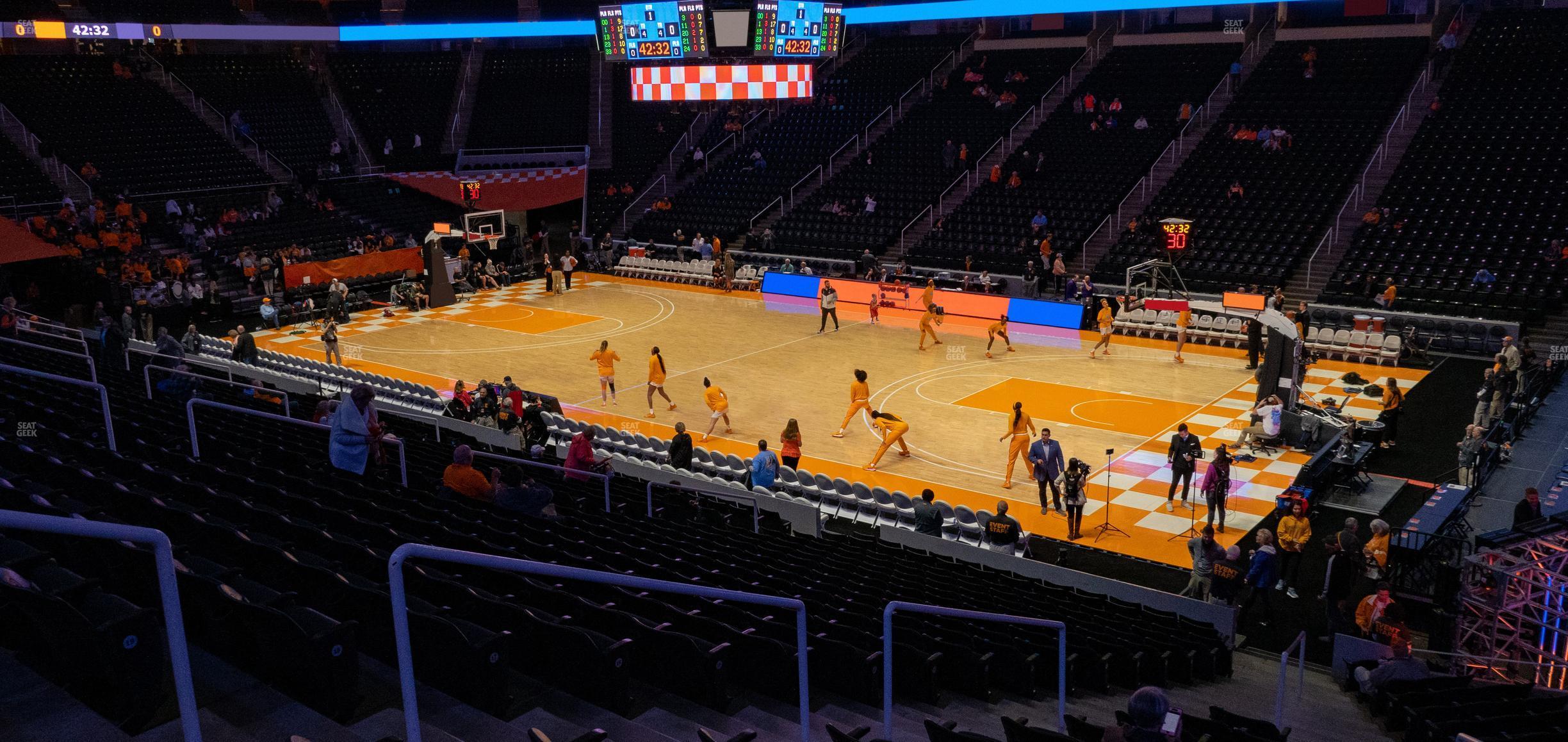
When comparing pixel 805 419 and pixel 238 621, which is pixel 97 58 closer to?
pixel 805 419

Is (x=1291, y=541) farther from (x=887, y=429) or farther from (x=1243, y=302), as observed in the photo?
(x=1243, y=302)

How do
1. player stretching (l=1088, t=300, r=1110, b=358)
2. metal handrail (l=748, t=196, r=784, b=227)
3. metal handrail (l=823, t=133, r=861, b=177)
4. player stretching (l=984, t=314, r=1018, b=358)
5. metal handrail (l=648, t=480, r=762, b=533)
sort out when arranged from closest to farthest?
metal handrail (l=648, t=480, r=762, b=533)
player stretching (l=1088, t=300, r=1110, b=358)
player stretching (l=984, t=314, r=1018, b=358)
metal handrail (l=748, t=196, r=784, b=227)
metal handrail (l=823, t=133, r=861, b=177)

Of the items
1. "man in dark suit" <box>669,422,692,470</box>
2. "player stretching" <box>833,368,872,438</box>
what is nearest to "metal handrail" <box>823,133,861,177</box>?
"player stretching" <box>833,368,872,438</box>

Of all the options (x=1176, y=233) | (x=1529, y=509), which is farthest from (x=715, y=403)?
(x=1176, y=233)

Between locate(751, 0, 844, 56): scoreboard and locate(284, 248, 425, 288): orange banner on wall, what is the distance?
17061mm

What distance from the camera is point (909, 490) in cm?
1825

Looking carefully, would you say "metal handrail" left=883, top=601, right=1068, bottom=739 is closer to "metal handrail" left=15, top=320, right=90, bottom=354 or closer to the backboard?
Answer: "metal handrail" left=15, top=320, right=90, bottom=354

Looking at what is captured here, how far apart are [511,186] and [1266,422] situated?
33506mm

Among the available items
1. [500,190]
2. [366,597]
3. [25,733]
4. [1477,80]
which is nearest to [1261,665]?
[366,597]

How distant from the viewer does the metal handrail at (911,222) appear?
39312 millimetres

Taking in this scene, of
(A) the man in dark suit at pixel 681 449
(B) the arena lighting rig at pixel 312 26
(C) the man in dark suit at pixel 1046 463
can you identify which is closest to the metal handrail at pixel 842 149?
(B) the arena lighting rig at pixel 312 26

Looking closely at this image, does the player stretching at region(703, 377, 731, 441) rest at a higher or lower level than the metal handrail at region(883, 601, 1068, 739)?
lower

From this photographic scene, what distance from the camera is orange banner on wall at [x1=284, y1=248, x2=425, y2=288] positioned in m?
35.2

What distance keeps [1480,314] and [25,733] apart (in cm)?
2973
